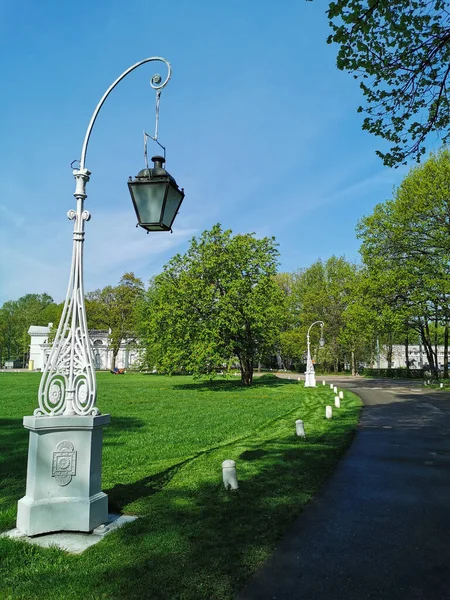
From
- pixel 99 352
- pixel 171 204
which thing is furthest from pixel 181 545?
pixel 99 352

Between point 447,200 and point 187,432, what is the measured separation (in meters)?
25.9

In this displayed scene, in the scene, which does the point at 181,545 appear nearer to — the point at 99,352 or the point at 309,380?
the point at 309,380

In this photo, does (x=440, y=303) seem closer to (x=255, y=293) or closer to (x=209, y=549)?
(x=255, y=293)

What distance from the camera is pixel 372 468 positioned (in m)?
8.02

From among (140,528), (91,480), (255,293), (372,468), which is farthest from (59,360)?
(255,293)

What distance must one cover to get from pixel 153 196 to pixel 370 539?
14.6ft

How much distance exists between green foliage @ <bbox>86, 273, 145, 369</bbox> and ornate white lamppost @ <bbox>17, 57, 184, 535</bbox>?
64.4 metres

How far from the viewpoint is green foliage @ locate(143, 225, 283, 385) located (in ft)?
101

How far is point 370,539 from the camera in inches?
184

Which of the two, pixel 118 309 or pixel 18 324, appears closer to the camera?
pixel 118 309

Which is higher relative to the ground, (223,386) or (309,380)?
(309,380)

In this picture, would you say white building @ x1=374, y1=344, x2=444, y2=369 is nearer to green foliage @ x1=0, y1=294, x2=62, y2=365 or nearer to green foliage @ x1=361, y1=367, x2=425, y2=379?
green foliage @ x1=361, y1=367, x2=425, y2=379

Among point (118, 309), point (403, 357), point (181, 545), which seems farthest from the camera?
point (403, 357)

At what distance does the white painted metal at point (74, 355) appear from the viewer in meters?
4.93
